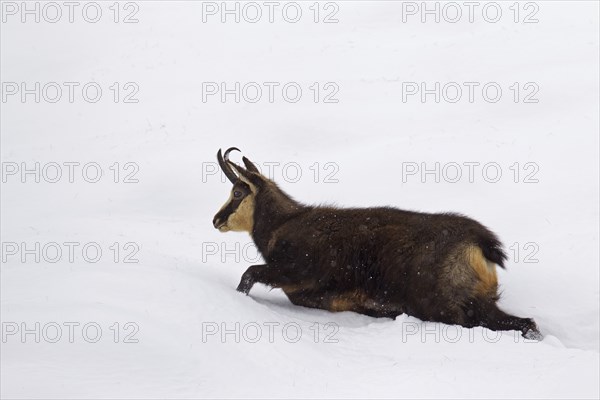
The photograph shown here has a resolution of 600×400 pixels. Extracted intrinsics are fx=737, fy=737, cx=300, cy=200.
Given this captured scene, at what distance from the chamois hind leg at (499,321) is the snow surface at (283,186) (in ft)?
1.33

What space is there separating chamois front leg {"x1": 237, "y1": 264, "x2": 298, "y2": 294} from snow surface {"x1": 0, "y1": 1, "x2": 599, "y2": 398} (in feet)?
0.86

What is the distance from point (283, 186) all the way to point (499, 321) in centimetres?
797

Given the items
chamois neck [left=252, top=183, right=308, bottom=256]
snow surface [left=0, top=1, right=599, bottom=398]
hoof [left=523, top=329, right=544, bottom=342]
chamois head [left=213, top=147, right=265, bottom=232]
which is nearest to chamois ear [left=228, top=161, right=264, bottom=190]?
chamois head [left=213, top=147, right=265, bottom=232]

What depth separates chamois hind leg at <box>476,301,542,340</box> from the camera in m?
7.71

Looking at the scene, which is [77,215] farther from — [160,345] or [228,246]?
[160,345]

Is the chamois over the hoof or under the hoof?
Answer: over

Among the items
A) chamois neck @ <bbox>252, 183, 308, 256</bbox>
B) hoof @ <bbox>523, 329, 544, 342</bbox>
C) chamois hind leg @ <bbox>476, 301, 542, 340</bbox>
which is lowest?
hoof @ <bbox>523, 329, 544, 342</bbox>

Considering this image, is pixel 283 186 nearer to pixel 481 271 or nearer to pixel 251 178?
pixel 251 178

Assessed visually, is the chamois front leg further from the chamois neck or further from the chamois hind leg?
the chamois hind leg

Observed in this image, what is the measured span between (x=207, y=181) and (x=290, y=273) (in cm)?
687

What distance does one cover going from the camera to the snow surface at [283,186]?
6312 millimetres

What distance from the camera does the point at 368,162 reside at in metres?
14.7

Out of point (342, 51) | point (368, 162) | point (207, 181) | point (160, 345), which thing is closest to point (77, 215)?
point (207, 181)

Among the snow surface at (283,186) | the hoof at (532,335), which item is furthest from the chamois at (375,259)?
the snow surface at (283,186)
